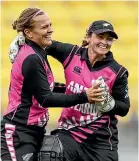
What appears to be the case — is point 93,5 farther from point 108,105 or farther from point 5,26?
point 108,105

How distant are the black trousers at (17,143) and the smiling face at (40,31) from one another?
588 mm

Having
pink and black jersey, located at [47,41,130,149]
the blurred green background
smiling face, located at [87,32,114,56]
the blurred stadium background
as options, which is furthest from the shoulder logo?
the blurred green background

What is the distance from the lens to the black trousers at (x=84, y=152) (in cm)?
451

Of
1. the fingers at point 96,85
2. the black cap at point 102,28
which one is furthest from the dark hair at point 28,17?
the fingers at point 96,85

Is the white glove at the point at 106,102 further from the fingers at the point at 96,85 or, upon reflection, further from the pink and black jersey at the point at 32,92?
the pink and black jersey at the point at 32,92

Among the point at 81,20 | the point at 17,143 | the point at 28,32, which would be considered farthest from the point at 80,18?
the point at 17,143

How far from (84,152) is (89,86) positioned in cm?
48

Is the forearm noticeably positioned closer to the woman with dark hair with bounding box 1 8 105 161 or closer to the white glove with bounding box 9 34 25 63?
the woman with dark hair with bounding box 1 8 105 161

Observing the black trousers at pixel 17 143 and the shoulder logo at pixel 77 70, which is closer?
the black trousers at pixel 17 143

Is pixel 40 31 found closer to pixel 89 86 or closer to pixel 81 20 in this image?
pixel 89 86

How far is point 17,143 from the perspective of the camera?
4285 mm

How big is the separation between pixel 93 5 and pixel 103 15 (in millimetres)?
262

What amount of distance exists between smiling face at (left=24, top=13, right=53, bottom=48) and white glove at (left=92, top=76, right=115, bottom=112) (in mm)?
453

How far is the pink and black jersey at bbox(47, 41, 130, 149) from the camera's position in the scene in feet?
14.8
